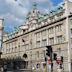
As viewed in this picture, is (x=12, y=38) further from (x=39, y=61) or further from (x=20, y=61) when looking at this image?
(x=39, y=61)

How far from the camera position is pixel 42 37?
258ft

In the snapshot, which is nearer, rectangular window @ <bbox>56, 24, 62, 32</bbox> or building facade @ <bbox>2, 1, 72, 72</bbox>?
building facade @ <bbox>2, 1, 72, 72</bbox>

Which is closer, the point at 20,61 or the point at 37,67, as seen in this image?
the point at 37,67

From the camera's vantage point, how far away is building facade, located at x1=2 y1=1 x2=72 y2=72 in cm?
6487

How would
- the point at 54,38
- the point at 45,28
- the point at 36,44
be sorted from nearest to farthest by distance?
1. the point at 54,38
2. the point at 45,28
3. the point at 36,44

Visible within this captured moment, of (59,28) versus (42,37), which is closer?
(59,28)

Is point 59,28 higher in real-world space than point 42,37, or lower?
higher

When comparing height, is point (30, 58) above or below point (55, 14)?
below

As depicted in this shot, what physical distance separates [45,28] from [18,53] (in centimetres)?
2456

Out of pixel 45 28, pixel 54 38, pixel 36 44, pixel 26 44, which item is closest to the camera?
pixel 54 38

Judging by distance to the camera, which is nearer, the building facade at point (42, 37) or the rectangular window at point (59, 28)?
the building facade at point (42, 37)

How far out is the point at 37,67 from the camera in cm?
8038

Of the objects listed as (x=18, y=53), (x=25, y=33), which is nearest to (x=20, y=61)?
(x=18, y=53)

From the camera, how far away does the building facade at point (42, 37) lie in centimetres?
6487
